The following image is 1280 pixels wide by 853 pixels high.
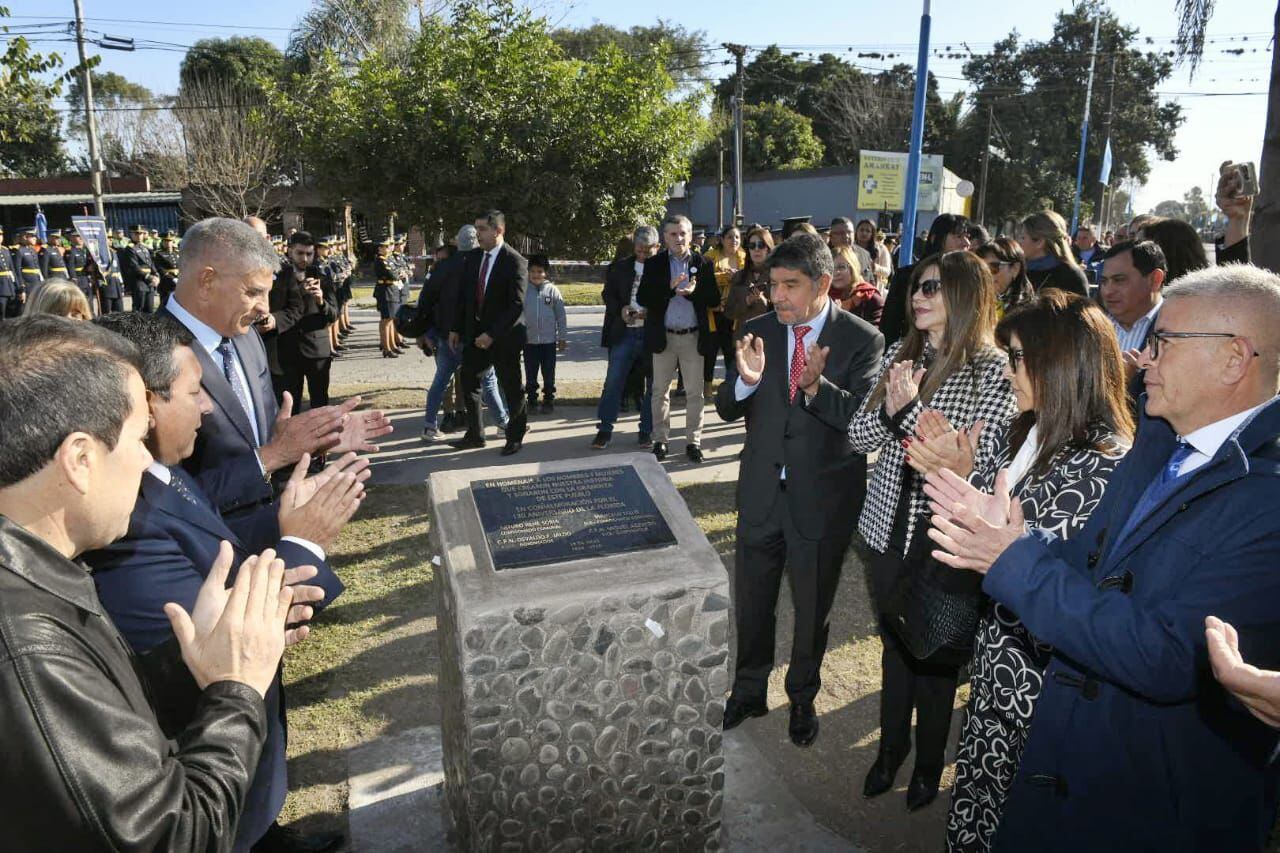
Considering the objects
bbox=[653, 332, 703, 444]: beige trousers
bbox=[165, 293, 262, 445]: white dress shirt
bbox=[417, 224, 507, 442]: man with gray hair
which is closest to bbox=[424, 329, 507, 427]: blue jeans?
bbox=[417, 224, 507, 442]: man with gray hair

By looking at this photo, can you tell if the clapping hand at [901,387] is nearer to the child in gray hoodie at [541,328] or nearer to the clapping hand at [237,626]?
the clapping hand at [237,626]

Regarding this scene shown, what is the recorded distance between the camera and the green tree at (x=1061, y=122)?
144 feet

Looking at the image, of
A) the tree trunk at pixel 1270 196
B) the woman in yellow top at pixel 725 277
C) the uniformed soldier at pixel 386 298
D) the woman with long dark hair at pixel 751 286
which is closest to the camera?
the tree trunk at pixel 1270 196

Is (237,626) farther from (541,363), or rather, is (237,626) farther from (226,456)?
(541,363)

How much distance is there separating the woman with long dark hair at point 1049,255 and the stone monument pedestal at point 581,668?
3.83 m

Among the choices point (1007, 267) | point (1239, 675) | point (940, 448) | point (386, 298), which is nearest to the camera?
point (1239, 675)

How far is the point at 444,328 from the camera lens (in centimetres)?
778

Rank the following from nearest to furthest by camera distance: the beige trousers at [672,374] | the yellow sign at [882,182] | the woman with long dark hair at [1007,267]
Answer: the woman with long dark hair at [1007,267], the beige trousers at [672,374], the yellow sign at [882,182]

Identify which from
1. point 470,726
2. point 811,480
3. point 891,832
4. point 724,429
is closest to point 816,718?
point 891,832

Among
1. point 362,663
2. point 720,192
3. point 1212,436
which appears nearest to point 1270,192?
point 1212,436

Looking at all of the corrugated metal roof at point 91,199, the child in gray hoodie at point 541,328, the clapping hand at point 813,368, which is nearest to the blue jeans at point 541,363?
the child in gray hoodie at point 541,328

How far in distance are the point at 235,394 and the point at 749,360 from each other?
214cm

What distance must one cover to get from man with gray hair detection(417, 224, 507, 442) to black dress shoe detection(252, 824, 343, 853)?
16.0 feet

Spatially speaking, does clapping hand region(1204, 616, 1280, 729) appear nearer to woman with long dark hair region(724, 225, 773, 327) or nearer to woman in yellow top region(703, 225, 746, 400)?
woman with long dark hair region(724, 225, 773, 327)
